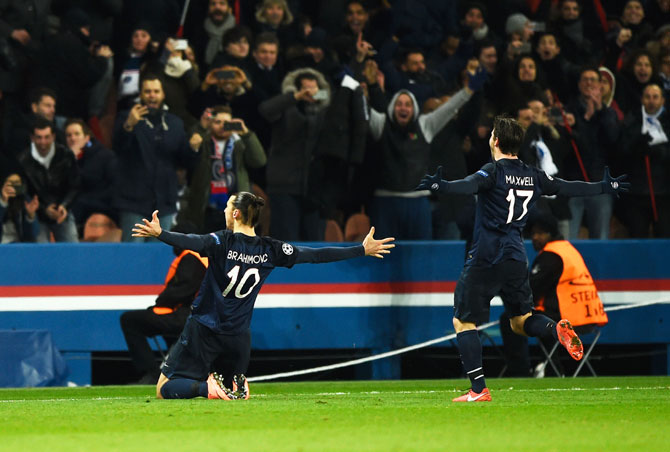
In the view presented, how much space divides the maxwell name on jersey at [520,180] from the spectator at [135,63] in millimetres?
6705

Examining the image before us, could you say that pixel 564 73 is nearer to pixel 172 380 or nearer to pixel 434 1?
pixel 434 1

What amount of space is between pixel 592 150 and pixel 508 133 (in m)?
6.54

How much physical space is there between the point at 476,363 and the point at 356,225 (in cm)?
582

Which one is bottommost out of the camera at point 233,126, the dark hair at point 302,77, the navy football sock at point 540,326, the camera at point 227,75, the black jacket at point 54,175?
the navy football sock at point 540,326

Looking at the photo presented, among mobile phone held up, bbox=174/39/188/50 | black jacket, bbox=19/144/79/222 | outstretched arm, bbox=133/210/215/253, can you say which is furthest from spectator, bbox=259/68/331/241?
outstretched arm, bbox=133/210/215/253

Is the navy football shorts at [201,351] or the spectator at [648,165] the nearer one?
the navy football shorts at [201,351]

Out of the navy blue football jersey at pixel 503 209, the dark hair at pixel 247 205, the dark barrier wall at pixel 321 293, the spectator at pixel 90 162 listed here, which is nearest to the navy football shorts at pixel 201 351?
the dark hair at pixel 247 205

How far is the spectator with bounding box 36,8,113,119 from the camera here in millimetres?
15547

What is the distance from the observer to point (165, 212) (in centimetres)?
1477

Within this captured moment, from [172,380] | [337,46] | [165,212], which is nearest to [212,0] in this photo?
[337,46]

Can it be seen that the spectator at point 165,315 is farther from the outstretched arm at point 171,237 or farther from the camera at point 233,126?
the outstretched arm at point 171,237

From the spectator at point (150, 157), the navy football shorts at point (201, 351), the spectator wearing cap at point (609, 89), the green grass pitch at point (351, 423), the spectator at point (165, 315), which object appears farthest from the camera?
the spectator wearing cap at point (609, 89)

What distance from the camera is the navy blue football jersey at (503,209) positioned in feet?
33.1

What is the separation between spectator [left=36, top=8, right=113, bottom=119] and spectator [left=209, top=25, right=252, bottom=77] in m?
1.33
